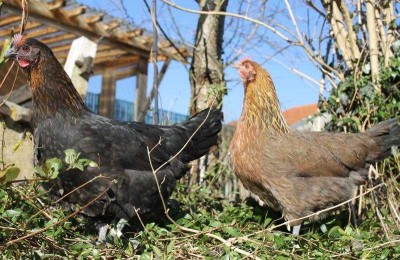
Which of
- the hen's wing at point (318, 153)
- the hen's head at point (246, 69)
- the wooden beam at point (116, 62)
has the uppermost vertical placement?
the wooden beam at point (116, 62)

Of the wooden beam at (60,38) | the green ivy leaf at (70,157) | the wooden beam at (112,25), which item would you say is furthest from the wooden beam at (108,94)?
the green ivy leaf at (70,157)

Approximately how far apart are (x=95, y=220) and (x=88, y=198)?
256mm

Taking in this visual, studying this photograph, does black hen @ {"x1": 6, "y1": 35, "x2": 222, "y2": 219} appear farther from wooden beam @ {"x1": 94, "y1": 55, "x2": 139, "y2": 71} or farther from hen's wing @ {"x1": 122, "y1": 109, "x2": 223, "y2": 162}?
wooden beam @ {"x1": 94, "y1": 55, "x2": 139, "y2": 71}

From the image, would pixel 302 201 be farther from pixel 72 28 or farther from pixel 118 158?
pixel 72 28

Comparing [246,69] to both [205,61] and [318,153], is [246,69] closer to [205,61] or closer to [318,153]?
[318,153]

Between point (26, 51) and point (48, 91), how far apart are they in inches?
12.1

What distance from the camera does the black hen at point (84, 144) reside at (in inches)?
143

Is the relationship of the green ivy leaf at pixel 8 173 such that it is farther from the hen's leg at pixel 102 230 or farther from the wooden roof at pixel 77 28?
the wooden roof at pixel 77 28

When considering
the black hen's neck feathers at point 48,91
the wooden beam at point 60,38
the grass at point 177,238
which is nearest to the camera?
the grass at point 177,238

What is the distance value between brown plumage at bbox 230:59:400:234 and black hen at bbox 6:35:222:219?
0.61 metres

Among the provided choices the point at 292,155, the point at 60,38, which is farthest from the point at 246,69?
the point at 60,38

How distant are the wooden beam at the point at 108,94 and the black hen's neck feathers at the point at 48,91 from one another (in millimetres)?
8715

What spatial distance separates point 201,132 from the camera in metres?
4.68

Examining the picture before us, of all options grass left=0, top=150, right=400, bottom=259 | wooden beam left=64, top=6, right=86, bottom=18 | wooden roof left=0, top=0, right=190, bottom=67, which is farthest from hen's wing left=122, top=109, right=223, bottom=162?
wooden beam left=64, top=6, right=86, bottom=18
